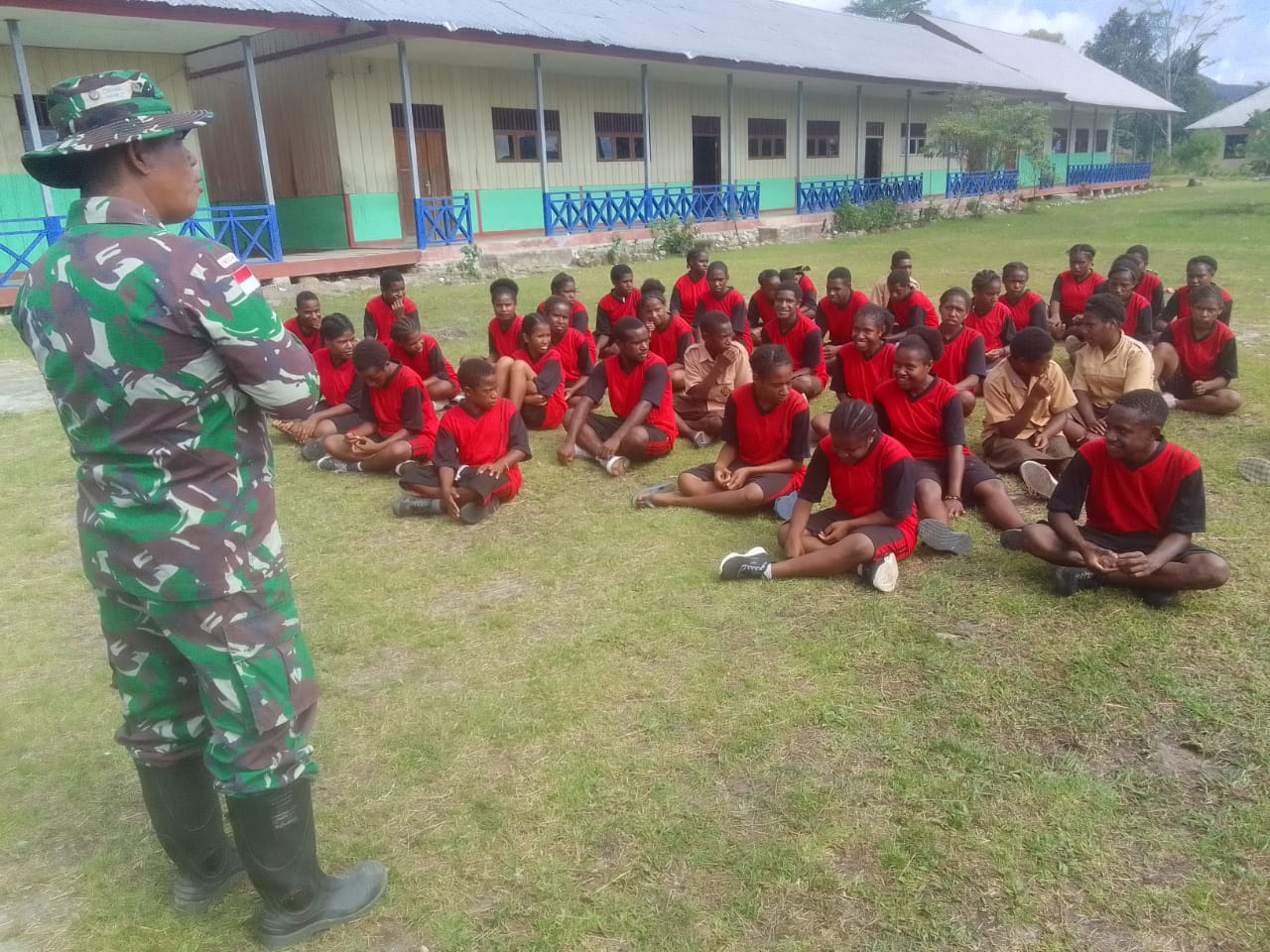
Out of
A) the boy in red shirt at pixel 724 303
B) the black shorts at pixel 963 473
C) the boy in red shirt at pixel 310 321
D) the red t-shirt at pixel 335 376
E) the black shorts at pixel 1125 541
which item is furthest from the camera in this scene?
the boy in red shirt at pixel 724 303

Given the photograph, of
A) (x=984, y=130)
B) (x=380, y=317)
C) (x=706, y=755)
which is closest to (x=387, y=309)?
(x=380, y=317)

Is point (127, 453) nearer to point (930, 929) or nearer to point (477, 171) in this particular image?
point (930, 929)

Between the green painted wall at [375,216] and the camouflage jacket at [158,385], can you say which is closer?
the camouflage jacket at [158,385]

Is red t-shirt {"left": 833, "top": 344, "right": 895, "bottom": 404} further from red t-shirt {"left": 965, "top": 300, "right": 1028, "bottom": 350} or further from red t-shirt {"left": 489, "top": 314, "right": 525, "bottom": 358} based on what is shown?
red t-shirt {"left": 489, "top": 314, "right": 525, "bottom": 358}

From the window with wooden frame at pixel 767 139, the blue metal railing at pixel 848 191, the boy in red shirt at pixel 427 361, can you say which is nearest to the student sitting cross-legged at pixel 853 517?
the boy in red shirt at pixel 427 361

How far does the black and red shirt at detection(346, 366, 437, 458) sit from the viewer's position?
576 cm

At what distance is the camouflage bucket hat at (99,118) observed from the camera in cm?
180

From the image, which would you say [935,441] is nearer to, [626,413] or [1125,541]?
[1125,541]

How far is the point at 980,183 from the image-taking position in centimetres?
2653

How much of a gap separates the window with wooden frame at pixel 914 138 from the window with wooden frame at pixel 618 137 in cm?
1051

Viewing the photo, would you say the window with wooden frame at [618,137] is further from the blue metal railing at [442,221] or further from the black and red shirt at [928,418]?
the black and red shirt at [928,418]

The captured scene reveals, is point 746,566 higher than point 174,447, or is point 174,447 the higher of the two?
point 174,447

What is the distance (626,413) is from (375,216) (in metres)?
11.0

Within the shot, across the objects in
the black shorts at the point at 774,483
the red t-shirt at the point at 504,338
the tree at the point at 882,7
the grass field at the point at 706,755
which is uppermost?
the tree at the point at 882,7
